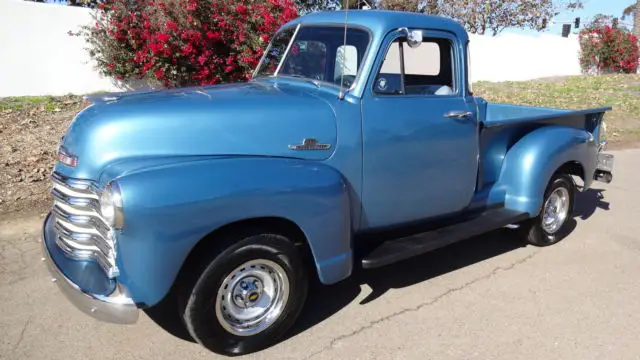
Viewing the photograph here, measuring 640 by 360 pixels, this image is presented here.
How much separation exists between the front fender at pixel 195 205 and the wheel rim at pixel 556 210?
282 cm

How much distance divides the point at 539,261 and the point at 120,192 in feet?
11.9

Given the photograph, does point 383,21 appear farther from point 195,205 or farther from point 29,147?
point 29,147

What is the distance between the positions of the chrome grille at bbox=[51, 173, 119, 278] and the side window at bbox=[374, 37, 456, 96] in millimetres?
1921

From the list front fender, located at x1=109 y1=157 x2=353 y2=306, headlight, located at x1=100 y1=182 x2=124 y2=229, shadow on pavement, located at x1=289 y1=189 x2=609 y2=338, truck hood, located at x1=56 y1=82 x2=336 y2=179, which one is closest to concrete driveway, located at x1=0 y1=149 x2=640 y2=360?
shadow on pavement, located at x1=289 y1=189 x2=609 y2=338

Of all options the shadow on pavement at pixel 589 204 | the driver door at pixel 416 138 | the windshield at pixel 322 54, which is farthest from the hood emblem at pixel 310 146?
the shadow on pavement at pixel 589 204

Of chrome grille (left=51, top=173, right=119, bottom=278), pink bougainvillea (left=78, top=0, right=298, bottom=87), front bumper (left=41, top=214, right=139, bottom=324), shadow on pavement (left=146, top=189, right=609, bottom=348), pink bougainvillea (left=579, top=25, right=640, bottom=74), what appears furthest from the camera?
pink bougainvillea (left=579, top=25, right=640, bottom=74)

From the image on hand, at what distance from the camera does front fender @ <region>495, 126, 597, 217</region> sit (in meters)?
4.27

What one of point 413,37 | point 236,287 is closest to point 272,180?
point 236,287

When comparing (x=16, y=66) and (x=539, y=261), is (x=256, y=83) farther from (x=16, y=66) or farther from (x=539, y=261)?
(x=16, y=66)

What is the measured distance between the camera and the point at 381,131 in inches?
130

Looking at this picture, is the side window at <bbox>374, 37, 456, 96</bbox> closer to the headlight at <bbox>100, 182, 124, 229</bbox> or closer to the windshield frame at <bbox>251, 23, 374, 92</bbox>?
the windshield frame at <bbox>251, 23, 374, 92</bbox>

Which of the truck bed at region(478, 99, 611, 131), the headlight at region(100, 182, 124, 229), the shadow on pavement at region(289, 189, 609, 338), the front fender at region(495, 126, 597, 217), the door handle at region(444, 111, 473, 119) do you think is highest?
the door handle at region(444, 111, 473, 119)

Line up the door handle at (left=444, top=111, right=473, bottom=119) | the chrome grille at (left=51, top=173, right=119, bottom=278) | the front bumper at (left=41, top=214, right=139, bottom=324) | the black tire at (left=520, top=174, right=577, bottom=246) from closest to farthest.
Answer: the front bumper at (left=41, top=214, right=139, bottom=324), the chrome grille at (left=51, top=173, right=119, bottom=278), the door handle at (left=444, top=111, right=473, bottom=119), the black tire at (left=520, top=174, right=577, bottom=246)

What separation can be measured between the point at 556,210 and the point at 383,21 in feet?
9.13
